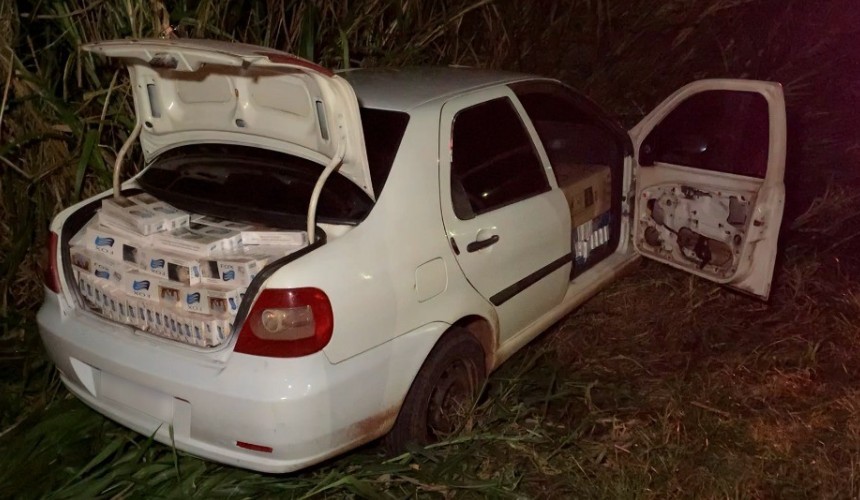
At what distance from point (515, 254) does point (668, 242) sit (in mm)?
1287

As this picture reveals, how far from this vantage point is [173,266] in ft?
7.99

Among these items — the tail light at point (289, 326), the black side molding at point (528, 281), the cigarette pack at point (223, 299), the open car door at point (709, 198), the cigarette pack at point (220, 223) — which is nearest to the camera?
the tail light at point (289, 326)

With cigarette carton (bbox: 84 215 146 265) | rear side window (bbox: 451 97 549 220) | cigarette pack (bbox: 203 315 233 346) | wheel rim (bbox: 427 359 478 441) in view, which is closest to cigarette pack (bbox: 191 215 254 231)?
cigarette carton (bbox: 84 215 146 265)

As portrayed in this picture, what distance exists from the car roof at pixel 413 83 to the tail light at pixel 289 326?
34.8 inches

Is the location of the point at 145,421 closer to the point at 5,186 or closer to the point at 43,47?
the point at 5,186

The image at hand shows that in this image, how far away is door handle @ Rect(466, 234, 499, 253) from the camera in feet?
9.14

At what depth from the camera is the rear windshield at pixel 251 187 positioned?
2.49 metres

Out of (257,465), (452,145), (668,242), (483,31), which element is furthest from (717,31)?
(257,465)

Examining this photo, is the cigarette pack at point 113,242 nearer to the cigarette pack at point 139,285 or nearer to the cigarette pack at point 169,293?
the cigarette pack at point 139,285

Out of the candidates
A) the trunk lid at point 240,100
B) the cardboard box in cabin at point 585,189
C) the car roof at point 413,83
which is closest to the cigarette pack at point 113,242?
the trunk lid at point 240,100

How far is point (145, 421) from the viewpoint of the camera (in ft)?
8.14

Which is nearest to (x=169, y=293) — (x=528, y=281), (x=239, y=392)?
(x=239, y=392)

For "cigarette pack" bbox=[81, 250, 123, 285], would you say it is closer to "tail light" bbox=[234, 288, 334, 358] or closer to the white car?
the white car

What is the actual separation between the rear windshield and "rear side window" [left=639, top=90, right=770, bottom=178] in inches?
80.3
